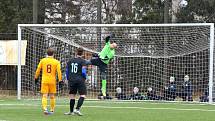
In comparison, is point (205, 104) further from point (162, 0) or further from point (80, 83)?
point (162, 0)

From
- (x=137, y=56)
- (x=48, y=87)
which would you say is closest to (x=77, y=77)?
(x=48, y=87)

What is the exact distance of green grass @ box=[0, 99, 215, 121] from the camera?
51.7 ft

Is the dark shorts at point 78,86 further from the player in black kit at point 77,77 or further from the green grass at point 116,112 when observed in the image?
the green grass at point 116,112

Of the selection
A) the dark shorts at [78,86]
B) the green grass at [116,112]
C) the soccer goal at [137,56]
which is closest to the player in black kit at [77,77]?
the dark shorts at [78,86]

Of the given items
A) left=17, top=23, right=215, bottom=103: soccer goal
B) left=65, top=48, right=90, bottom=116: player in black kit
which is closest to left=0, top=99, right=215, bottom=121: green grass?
left=65, top=48, right=90, bottom=116: player in black kit

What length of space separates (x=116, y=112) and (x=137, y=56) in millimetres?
8173

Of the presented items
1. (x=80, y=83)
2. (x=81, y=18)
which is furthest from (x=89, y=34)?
(x=81, y=18)

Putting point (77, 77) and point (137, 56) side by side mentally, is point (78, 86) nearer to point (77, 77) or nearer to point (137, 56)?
point (77, 77)

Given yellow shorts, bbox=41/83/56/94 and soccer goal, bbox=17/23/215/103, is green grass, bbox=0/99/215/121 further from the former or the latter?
soccer goal, bbox=17/23/215/103

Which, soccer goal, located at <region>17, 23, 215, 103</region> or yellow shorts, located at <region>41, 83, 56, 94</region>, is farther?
soccer goal, located at <region>17, 23, 215, 103</region>

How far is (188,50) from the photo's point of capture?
23703 mm

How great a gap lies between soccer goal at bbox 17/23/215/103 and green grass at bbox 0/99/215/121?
3.35m

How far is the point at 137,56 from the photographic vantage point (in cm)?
2553

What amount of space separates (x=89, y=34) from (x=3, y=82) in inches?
340
